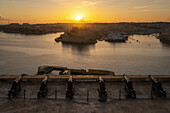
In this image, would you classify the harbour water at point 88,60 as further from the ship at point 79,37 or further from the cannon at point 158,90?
the ship at point 79,37

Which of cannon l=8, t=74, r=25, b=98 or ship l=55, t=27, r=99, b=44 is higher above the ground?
ship l=55, t=27, r=99, b=44

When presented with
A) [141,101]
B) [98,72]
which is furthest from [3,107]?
[98,72]

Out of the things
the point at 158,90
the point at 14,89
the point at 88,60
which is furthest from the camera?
the point at 88,60

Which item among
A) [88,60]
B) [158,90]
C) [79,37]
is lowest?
[88,60]

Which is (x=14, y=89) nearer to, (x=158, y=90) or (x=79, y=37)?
(x=158, y=90)

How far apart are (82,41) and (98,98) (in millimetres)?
90947

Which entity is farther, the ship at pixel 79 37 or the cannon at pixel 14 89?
the ship at pixel 79 37

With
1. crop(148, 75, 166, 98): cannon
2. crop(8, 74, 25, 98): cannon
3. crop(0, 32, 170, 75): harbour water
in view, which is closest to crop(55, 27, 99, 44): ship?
crop(0, 32, 170, 75): harbour water

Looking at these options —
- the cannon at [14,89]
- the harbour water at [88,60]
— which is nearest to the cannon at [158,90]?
the cannon at [14,89]

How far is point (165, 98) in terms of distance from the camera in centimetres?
1180

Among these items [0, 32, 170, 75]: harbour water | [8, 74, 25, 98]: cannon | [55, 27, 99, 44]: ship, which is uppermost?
[55, 27, 99, 44]: ship

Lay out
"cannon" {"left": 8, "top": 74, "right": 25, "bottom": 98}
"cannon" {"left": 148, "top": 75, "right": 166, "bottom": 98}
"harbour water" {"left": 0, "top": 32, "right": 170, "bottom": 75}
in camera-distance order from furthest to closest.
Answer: "harbour water" {"left": 0, "top": 32, "right": 170, "bottom": 75} → "cannon" {"left": 148, "top": 75, "right": 166, "bottom": 98} → "cannon" {"left": 8, "top": 74, "right": 25, "bottom": 98}

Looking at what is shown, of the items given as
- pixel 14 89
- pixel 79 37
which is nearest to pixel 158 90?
pixel 14 89

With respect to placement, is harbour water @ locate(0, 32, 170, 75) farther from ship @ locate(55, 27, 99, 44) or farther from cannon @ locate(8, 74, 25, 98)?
cannon @ locate(8, 74, 25, 98)
